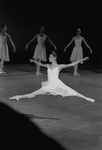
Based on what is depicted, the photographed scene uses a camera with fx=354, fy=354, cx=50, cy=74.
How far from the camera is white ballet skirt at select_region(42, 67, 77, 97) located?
7.64 meters

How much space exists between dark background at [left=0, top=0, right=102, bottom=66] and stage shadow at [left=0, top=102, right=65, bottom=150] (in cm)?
1470

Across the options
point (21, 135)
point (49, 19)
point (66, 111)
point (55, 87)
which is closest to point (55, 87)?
point (55, 87)

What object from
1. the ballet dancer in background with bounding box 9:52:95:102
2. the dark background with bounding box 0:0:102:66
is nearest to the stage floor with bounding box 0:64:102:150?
the ballet dancer in background with bounding box 9:52:95:102

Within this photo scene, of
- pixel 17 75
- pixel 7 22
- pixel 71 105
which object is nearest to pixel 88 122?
pixel 71 105

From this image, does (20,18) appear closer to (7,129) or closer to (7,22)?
(7,22)

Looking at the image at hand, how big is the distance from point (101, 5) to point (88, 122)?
15.9 meters

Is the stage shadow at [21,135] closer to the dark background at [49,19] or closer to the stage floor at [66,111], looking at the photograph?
the stage floor at [66,111]

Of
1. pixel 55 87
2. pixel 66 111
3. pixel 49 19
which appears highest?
pixel 49 19

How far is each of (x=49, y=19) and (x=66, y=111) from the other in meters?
16.5

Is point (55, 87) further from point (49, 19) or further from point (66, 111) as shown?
point (49, 19)

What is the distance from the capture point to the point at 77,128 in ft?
19.6

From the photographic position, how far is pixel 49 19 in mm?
23141

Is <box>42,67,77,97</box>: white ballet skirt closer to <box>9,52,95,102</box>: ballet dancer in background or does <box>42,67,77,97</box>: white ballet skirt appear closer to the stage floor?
<box>9,52,95,102</box>: ballet dancer in background

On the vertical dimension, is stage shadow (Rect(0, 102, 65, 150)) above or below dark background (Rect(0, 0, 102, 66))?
below
